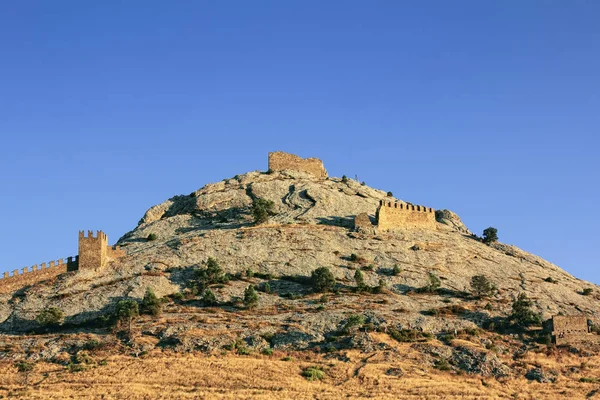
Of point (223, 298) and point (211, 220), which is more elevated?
point (211, 220)

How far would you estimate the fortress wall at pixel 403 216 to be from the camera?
10825cm

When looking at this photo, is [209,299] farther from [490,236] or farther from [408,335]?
[490,236]

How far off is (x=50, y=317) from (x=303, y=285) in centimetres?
2725

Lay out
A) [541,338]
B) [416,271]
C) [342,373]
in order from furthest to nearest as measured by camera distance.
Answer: [416,271]
[541,338]
[342,373]

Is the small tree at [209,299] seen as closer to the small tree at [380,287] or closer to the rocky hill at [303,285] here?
the rocky hill at [303,285]

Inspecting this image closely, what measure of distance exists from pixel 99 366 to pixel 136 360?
3164mm

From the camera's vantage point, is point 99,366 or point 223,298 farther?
point 223,298

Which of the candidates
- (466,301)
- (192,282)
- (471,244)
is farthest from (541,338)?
(192,282)

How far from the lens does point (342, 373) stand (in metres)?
70.2

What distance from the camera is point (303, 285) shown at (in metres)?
91.9

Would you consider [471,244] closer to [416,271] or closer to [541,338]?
[416,271]

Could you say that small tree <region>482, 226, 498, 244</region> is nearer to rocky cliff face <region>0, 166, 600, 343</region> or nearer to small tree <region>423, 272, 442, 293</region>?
rocky cliff face <region>0, 166, 600, 343</region>

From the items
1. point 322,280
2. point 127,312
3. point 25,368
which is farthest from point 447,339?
point 25,368

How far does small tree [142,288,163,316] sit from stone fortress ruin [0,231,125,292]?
533 inches
